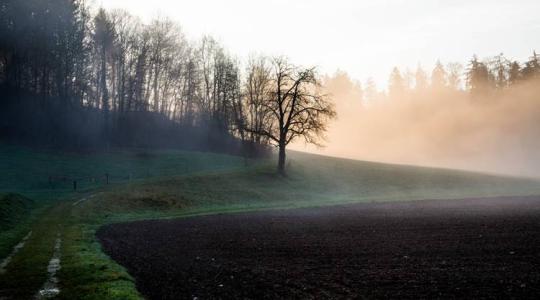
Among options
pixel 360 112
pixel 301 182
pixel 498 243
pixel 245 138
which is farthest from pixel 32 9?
pixel 360 112

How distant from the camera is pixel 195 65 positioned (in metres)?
91.5

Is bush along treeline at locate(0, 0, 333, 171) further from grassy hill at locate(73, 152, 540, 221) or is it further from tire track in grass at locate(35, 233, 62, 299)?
tire track in grass at locate(35, 233, 62, 299)

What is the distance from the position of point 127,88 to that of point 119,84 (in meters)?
2.02

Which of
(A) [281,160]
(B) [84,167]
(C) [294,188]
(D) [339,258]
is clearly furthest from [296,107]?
(D) [339,258]

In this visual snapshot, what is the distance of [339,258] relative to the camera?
52.8 ft

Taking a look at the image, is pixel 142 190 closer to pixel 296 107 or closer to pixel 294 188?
pixel 294 188

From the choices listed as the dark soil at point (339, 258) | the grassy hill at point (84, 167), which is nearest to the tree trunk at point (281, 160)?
the grassy hill at point (84, 167)

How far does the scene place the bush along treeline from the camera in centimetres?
6438

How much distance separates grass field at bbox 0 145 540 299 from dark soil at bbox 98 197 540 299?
1952mm

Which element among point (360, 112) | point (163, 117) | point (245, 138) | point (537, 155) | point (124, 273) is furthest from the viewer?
point (360, 112)

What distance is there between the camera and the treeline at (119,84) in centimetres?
6662

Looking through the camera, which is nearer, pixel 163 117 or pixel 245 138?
pixel 245 138

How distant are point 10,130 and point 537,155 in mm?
112015

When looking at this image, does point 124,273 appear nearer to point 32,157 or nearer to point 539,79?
point 32,157
